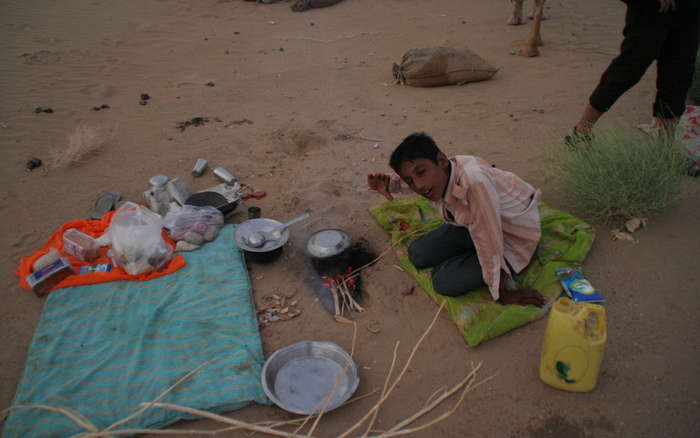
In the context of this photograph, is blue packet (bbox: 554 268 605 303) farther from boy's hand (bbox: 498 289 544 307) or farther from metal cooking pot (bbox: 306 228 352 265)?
metal cooking pot (bbox: 306 228 352 265)

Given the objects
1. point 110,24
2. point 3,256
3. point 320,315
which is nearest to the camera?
point 320,315

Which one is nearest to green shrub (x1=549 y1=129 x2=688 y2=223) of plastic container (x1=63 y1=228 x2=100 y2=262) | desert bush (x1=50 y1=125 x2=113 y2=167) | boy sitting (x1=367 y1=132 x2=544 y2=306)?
boy sitting (x1=367 y1=132 x2=544 y2=306)

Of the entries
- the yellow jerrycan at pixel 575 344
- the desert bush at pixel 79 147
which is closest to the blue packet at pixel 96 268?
the desert bush at pixel 79 147

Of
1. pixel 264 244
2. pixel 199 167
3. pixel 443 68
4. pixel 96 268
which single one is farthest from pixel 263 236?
pixel 443 68

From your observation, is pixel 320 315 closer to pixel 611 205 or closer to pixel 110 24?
pixel 611 205

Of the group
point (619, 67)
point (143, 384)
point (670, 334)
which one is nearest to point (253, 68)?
point (619, 67)

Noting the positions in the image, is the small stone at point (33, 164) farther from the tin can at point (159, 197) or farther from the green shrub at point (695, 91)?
the green shrub at point (695, 91)

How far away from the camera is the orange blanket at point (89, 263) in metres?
3.04

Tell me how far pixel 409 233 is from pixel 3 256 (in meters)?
3.11

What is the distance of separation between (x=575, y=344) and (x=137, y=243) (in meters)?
2.75

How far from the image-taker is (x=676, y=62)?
10.9 feet

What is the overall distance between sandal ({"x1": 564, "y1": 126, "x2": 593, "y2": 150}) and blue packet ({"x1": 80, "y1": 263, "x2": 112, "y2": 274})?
360cm

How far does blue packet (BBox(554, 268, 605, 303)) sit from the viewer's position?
8.64 feet

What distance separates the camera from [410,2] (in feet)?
34.0
